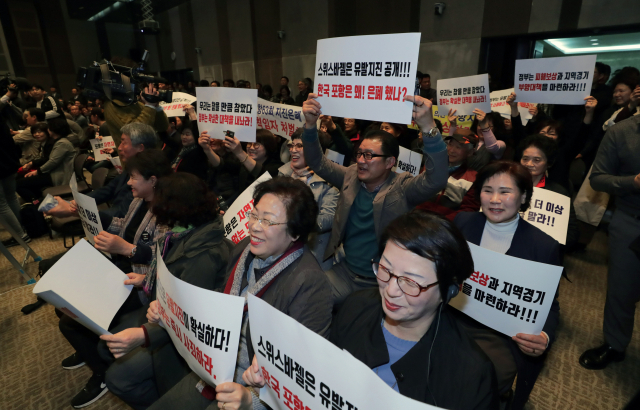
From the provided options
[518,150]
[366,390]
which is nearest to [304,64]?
[518,150]

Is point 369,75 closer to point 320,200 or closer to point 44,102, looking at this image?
point 320,200

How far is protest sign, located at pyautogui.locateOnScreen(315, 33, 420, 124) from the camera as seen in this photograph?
197cm

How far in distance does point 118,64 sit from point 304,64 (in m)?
8.32

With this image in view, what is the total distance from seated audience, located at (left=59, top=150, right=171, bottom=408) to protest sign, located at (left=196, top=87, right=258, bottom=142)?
1047 mm

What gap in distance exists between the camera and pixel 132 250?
7.36 feet

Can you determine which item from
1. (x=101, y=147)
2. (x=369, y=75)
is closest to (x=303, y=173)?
(x=369, y=75)

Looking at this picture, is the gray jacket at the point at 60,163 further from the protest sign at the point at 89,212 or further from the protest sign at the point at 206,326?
the protest sign at the point at 206,326

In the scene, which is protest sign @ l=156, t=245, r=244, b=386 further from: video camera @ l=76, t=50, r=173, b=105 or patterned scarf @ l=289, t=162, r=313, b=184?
video camera @ l=76, t=50, r=173, b=105

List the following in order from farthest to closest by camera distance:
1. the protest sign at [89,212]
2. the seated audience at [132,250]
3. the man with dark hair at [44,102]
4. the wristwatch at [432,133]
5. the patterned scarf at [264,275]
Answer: the man with dark hair at [44,102] < the protest sign at [89,212] < the seated audience at [132,250] < the wristwatch at [432,133] < the patterned scarf at [264,275]

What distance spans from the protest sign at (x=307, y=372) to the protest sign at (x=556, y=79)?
3.88 meters

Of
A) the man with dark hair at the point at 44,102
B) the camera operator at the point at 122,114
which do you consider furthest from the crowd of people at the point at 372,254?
the man with dark hair at the point at 44,102

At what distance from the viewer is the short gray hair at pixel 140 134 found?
3.27 m

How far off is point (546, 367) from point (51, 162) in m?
6.53

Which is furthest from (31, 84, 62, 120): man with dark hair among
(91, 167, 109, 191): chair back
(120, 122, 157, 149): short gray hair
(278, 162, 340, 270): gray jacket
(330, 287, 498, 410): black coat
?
(330, 287, 498, 410): black coat
